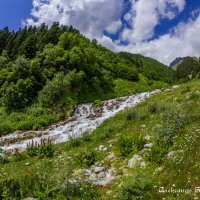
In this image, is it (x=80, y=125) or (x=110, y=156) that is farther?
(x=80, y=125)

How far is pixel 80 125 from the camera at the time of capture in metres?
34.9

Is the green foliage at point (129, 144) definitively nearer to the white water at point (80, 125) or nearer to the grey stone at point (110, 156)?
the grey stone at point (110, 156)

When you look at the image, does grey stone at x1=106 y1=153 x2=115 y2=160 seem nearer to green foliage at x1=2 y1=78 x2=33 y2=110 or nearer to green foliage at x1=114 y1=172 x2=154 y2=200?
green foliage at x1=114 y1=172 x2=154 y2=200

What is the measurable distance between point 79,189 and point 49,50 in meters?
40.4

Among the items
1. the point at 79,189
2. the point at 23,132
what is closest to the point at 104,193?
the point at 79,189

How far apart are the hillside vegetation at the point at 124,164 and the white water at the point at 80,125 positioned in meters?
4.63

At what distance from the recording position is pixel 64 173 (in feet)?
51.1

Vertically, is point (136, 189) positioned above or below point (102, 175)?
below

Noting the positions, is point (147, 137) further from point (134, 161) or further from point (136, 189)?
point (136, 189)

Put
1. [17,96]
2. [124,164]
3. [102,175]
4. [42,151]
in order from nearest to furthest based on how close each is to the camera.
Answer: [102,175]
[124,164]
[42,151]
[17,96]

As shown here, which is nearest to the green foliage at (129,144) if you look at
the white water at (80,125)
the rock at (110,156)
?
the rock at (110,156)

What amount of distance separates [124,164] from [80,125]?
1690 cm

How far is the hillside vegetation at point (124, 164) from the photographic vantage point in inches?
575

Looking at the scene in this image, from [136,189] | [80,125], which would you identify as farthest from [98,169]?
[80,125]
